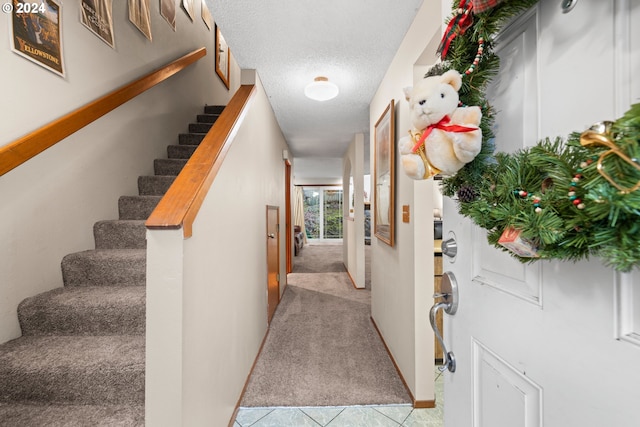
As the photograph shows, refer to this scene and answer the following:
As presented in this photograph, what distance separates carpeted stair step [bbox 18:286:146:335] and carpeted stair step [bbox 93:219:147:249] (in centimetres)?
47

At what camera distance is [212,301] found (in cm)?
118

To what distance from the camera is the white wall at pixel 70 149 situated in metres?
1.25

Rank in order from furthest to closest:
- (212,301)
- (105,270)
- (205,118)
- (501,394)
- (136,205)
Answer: (205,118)
(136,205)
(105,270)
(212,301)
(501,394)

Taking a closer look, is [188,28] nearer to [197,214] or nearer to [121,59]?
[121,59]

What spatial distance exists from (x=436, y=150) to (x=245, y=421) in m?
1.79

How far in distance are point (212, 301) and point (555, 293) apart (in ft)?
3.90

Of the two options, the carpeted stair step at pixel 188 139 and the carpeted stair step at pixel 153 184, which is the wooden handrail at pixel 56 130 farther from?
the carpeted stair step at pixel 188 139

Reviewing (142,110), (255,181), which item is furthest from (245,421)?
(142,110)

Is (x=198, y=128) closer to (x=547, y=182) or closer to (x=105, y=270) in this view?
(x=105, y=270)

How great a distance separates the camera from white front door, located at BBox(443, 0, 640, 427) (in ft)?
1.09

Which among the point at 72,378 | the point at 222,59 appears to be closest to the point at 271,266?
the point at 72,378

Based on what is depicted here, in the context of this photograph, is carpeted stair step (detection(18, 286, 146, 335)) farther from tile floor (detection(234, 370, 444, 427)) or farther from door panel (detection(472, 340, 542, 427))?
door panel (detection(472, 340, 542, 427))

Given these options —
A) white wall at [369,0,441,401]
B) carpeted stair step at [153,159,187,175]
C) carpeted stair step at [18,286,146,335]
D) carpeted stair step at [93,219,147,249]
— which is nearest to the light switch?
white wall at [369,0,441,401]

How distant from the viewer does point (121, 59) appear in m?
1.96
